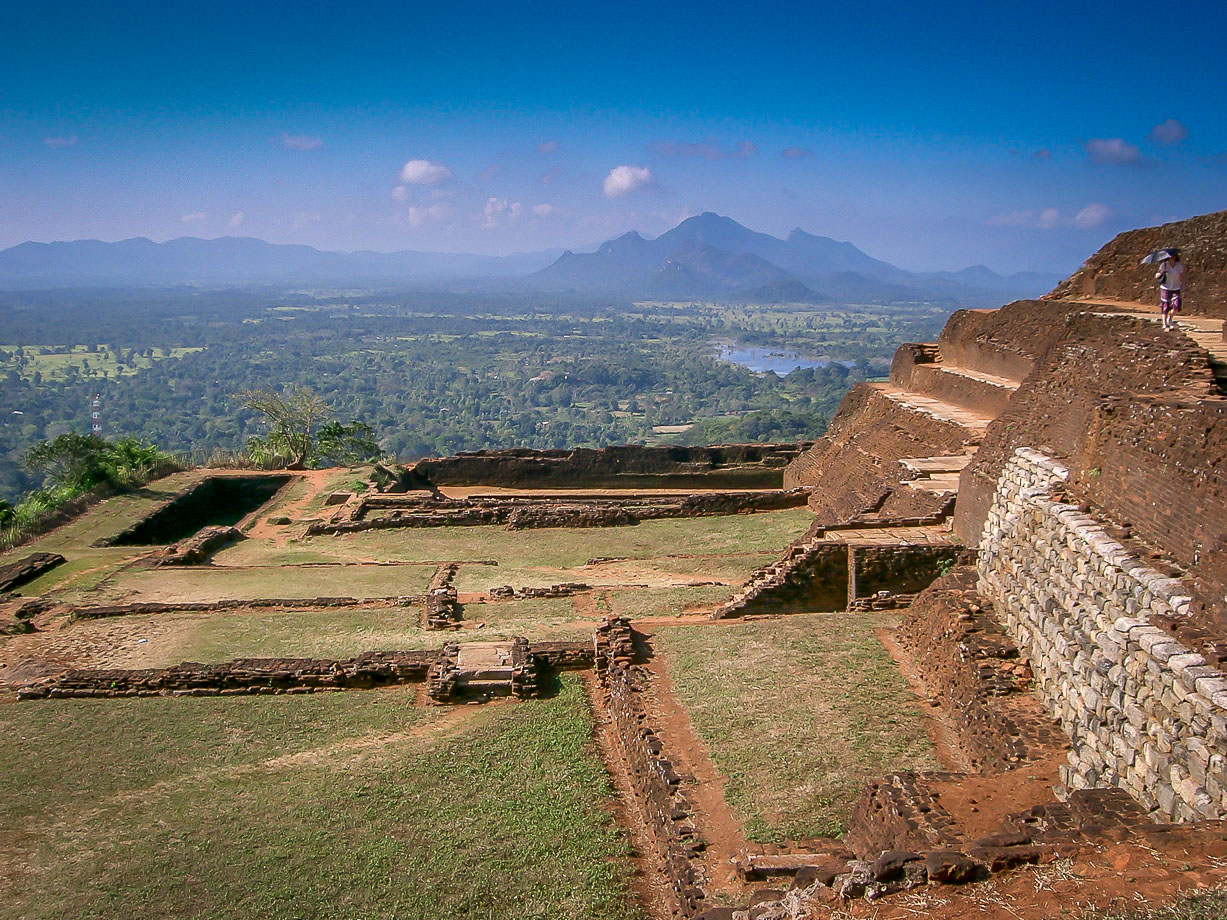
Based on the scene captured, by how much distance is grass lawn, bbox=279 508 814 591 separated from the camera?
17448mm

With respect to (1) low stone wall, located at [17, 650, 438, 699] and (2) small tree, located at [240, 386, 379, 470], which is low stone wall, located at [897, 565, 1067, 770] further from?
(2) small tree, located at [240, 386, 379, 470]

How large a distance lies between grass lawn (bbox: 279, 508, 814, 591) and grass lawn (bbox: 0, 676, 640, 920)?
245 inches

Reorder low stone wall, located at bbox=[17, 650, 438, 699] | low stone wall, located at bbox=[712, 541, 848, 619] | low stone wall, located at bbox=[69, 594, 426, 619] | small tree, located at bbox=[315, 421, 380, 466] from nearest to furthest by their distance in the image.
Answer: low stone wall, located at bbox=[17, 650, 438, 699], low stone wall, located at bbox=[712, 541, 848, 619], low stone wall, located at bbox=[69, 594, 426, 619], small tree, located at bbox=[315, 421, 380, 466]

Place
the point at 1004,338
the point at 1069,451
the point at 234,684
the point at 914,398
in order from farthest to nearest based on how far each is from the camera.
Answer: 1. the point at 914,398
2. the point at 1004,338
3. the point at 234,684
4. the point at 1069,451

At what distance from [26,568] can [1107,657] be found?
1799cm

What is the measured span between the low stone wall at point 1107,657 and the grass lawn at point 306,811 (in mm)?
4000

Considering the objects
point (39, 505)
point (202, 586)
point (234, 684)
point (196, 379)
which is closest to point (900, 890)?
point (234, 684)

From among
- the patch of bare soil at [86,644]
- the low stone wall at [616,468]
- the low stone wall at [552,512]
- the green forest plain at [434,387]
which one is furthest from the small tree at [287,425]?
the patch of bare soil at [86,644]

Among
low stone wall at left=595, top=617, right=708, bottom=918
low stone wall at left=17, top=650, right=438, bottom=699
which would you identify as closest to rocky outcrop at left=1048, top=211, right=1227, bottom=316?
low stone wall at left=595, top=617, right=708, bottom=918

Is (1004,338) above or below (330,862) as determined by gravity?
above

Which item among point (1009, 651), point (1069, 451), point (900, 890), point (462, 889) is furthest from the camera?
point (1069, 451)

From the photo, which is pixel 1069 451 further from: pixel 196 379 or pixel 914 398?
pixel 196 379

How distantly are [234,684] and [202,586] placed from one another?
595 cm

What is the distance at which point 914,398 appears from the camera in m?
24.2
